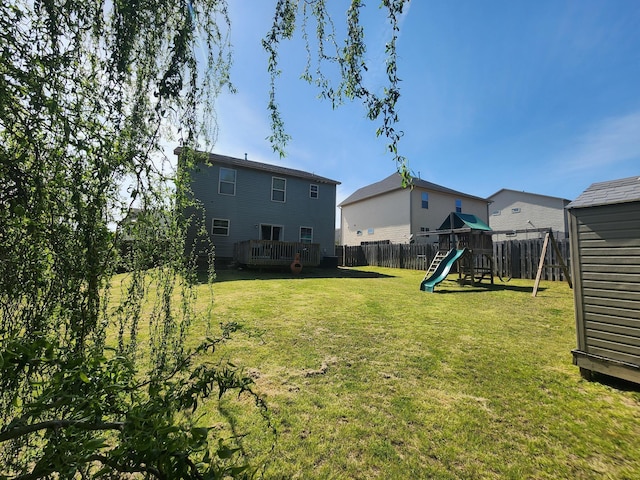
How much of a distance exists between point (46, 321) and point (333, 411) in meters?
2.19

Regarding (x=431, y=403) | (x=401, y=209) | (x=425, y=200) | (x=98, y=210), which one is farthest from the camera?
(x=425, y=200)

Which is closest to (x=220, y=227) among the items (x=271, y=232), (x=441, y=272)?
(x=271, y=232)

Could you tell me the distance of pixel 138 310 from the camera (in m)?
1.84

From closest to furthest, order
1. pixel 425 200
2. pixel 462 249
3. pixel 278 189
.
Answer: pixel 462 249 < pixel 278 189 < pixel 425 200

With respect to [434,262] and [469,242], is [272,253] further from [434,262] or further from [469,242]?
[469,242]

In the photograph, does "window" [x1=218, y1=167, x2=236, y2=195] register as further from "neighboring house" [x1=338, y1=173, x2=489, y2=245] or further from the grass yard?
"neighboring house" [x1=338, y1=173, x2=489, y2=245]

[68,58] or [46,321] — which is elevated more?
[68,58]

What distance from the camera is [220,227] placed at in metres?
14.6

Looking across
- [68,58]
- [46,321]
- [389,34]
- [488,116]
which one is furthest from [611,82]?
[46,321]

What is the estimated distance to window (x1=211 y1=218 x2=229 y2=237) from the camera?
1438 centimetres

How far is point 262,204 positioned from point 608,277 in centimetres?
1468

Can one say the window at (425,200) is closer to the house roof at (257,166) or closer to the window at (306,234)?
the house roof at (257,166)

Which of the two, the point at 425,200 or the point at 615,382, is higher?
the point at 425,200

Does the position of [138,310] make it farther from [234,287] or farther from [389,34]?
[234,287]
